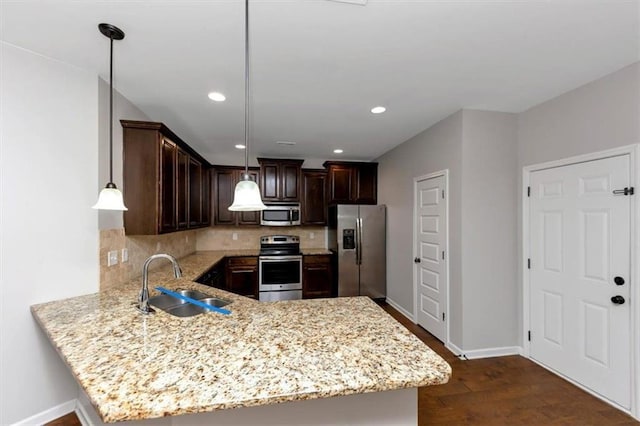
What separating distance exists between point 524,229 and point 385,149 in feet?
7.45

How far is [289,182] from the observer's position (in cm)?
488

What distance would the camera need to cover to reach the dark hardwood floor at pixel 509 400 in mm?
2016

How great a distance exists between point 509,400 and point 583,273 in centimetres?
122

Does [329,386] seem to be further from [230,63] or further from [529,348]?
[529,348]

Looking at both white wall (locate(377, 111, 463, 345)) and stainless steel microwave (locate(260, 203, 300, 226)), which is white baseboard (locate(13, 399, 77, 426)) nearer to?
stainless steel microwave (locate(260, 203, 300, 226))

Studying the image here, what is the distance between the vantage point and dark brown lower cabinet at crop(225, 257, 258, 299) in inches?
174

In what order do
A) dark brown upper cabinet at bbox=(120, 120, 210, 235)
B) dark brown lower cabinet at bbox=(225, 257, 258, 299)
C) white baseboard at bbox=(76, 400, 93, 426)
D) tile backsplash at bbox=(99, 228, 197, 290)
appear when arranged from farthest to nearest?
dark brown lower cabinet at bbox=(225, 257, 258, 299) → dark brown upper cabinet at bbox=(120, 120, 210, 235) → tile backsplash at bbox=(99, 228, 197, 290) → white baseboard at bbox=(76, 400, 93, 426)

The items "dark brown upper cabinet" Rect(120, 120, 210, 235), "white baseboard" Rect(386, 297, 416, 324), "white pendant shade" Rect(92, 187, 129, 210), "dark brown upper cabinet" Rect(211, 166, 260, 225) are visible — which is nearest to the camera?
"white pendant shade" Rect(92, 187, 129, 210)

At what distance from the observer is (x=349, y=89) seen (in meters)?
2.40

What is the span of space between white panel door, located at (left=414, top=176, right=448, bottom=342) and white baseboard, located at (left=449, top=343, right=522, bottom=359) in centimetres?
29

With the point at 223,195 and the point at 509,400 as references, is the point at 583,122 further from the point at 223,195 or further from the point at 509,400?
the point at 223,195

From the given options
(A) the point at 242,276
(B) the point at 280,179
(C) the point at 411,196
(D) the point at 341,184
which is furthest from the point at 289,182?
(C) the point at 411,196

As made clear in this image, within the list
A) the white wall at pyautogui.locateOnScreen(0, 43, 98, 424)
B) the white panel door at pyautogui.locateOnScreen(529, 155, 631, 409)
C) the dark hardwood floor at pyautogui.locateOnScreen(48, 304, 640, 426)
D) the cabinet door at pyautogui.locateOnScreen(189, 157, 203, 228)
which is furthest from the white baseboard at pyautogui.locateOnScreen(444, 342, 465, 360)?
the white wall at pyautogui.locateOnScreen(0, 43, 98, 424)

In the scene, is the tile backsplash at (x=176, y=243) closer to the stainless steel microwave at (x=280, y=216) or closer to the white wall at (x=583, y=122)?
the stainless steel microwave at (x=280, y=216)
